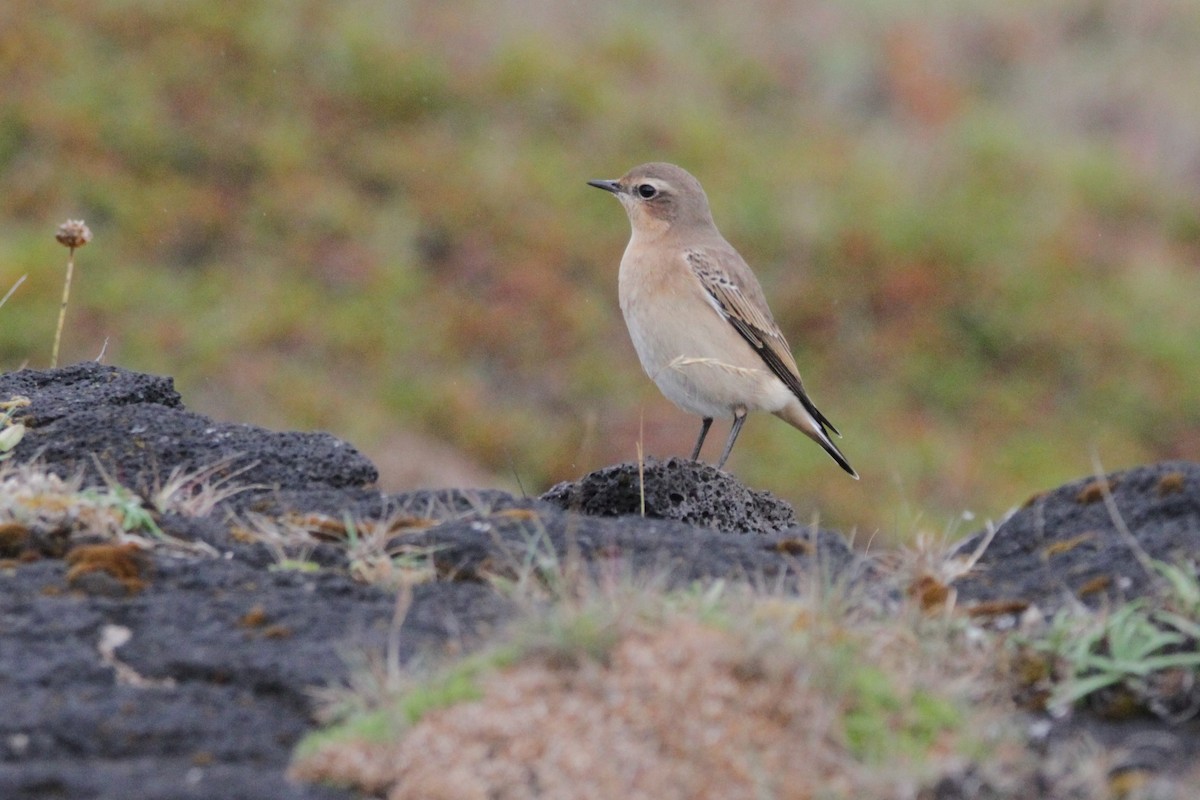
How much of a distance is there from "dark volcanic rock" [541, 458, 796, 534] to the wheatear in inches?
72.5

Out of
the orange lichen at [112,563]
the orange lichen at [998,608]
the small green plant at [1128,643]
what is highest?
the orange lichen at [112,563]

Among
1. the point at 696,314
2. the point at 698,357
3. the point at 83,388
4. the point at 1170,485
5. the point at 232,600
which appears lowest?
the point at 232,600

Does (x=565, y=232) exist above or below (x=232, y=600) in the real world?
above

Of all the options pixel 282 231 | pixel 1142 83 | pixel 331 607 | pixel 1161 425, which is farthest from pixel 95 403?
pixel 1142 83

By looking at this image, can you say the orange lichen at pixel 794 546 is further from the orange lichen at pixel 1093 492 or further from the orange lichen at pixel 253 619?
the orange lichen at pixel 253 619

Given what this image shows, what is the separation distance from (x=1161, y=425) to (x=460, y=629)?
12534 mm

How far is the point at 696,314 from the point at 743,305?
0.38 m

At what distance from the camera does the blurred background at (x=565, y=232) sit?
13.8 m

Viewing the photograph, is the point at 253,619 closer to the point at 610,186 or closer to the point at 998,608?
the point at 998,608

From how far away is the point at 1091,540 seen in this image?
4793 mm

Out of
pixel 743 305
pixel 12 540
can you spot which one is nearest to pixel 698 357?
pixel 743 305

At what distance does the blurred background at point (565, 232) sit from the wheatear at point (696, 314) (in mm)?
3766

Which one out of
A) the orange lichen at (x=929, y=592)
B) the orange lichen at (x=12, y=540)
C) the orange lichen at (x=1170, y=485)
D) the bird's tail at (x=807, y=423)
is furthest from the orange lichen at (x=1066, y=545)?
the bird's tail at (x=807, y=423)

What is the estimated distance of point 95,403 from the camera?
6207mm
